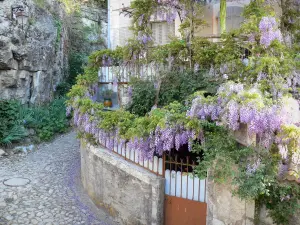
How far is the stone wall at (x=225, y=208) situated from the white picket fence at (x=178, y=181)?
13.2 inches

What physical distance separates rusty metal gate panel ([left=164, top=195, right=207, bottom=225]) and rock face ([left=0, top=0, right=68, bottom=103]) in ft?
28.8

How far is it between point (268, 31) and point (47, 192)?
6.65m

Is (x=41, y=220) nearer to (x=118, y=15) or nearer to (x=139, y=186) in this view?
(x=139, y=186)

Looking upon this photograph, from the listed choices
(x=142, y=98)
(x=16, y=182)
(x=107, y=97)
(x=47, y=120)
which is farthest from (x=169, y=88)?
(x=47, y=120)

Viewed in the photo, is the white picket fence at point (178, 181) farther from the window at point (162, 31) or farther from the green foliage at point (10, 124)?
the green foliage at point (10, 124)

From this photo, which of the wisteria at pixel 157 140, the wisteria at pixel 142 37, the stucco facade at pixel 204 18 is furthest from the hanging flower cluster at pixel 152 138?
the stucco facade at pixel 204 18

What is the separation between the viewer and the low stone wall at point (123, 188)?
553cm

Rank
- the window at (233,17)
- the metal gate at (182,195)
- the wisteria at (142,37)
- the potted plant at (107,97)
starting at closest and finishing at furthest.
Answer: the metal gate at (182,195), the wisteria at (142,37), the window at (233,17), the potted plant at (107,97)

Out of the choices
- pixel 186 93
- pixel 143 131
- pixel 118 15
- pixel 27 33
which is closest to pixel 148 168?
pixel 143 131

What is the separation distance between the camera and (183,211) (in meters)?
5.36

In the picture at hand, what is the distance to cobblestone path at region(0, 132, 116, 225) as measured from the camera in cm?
650

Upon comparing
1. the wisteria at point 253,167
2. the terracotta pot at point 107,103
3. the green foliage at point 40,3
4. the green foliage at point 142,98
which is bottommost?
the wisteria at point 253,167

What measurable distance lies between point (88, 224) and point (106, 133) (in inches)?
77.6

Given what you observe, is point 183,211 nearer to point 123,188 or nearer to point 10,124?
point 123,188
